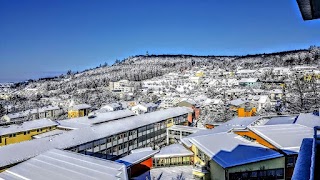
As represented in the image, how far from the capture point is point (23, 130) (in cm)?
2806

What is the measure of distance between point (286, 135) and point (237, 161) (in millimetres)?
4415

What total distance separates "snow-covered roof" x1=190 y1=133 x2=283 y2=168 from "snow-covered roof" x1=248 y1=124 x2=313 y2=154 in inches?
23.8

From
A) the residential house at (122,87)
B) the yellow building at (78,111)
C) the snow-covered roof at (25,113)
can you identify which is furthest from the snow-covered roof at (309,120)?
the residential house at (122,87)

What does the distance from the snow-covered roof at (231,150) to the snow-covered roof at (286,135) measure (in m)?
0.60

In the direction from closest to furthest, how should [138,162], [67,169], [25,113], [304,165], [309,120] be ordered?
[304,165]
[67,169]
[138,162]
[309,120]
[25,113]

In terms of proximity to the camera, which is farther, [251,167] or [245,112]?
[245,112]

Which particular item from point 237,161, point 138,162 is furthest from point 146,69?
point 237,161

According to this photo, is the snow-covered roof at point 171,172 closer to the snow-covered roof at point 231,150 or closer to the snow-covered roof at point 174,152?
the snow-covered roof at point 174,152

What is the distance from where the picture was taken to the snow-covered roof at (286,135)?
14122 millimetres

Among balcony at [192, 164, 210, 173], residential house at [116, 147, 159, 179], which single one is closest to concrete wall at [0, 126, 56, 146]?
residential house at [116, 147, 159, 179]

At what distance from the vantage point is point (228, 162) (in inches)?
514

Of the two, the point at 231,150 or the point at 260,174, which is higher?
the point at 231,150

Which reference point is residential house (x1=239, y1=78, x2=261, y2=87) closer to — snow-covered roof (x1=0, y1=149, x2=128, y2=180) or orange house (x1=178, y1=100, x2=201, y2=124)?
orange house (x1=178, y1=100, x2=201, y2=124)

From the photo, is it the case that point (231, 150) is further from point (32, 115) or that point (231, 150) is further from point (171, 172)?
point (32, 115)
